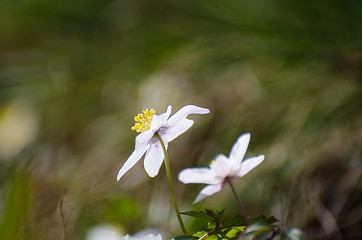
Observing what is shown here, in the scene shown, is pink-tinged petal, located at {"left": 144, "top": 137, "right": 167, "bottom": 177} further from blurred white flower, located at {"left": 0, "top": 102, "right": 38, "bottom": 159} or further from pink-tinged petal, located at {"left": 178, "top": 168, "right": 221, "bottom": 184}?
blurred white flower, located at {"left": 0, "top": 102, "right": 38, "bottom": 159}

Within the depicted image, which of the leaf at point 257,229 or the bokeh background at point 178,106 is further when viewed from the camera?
the bokeh background at point 178,106

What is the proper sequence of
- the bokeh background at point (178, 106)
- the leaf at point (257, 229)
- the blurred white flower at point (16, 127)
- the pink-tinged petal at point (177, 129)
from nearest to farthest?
the leaf at point (257, 229) < the pink-tinged petal at point (177, 129) < the bokeh background at point (178, 106) < the blurred white flower at point (16, 127)

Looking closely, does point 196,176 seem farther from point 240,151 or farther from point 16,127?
point 16,127

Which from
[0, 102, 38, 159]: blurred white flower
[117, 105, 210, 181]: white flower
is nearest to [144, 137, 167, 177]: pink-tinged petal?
[117, 105, 210, 181]: white flower

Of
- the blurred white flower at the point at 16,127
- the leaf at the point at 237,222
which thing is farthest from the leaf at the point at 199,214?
the blurred white flower at the point at 16,127

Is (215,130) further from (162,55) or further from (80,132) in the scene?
(80,132)

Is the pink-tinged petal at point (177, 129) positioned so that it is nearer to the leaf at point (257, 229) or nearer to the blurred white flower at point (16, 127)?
the leaf at point (257, 229)

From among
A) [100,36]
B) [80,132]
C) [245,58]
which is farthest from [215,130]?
[100,36]
